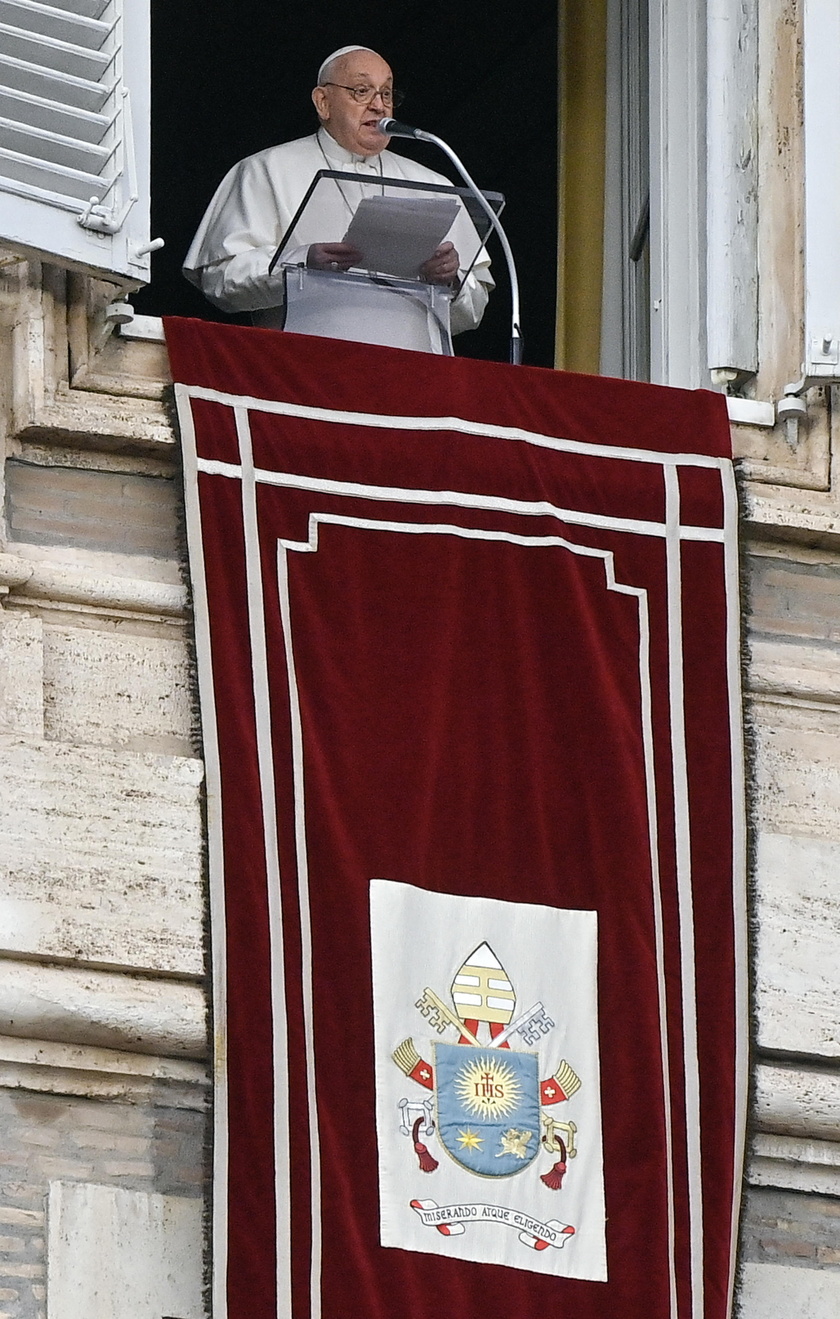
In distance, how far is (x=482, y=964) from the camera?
580 cm

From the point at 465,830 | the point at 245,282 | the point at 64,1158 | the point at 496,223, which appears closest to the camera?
the point at 64,1158

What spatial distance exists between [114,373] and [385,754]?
32.7 inches

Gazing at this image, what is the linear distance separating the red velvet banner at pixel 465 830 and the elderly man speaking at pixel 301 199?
297mm

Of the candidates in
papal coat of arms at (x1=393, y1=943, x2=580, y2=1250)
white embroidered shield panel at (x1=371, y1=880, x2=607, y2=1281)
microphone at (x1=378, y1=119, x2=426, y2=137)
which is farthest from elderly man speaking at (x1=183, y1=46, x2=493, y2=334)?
papal coat of arms at (x1=393, y1=943, x2=580, y2=1250)

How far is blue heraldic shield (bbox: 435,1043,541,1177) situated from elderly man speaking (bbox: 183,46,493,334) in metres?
1.46

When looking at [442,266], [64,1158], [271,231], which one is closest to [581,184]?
[271,231]

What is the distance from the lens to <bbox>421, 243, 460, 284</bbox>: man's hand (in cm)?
626

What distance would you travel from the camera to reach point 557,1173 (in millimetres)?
5723

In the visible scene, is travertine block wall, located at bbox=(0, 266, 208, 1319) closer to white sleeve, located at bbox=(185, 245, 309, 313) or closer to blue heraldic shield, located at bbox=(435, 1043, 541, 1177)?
blue heraldic shield, located at bbox=(435, 1043, 541, 1177)

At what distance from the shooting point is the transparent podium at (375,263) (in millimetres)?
6156

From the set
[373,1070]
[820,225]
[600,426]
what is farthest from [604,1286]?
[820,225]

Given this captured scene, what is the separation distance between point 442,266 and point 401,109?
9.33ft

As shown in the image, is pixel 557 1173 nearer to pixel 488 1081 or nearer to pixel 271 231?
pixel 488 1081

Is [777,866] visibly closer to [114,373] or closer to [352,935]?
[352,935]
